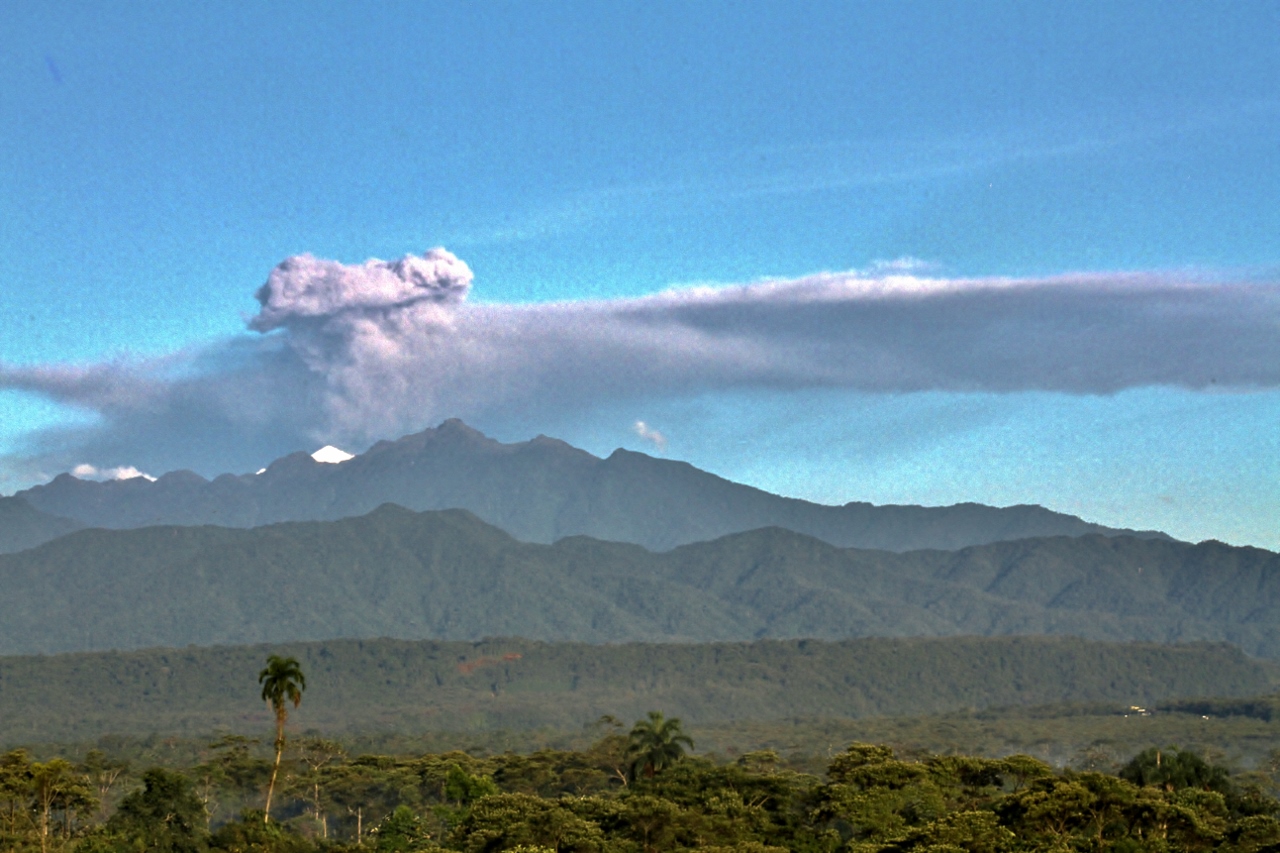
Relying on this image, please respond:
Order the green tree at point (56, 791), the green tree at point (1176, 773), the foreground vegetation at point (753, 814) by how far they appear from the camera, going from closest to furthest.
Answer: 1. the foreground vegetation at point (753, 814)
2. the green tree at point (56, 791)
3. the green tree at point (1176, 773)

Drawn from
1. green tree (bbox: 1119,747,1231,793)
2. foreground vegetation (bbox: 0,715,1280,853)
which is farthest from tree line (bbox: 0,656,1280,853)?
green tree (bbox: 1119,747,1231,793)

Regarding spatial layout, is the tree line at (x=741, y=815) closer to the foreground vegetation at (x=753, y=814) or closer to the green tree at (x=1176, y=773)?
the foreground vegetation at (x=753, y=814)

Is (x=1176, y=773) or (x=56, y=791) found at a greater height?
(x=1176, y=773)

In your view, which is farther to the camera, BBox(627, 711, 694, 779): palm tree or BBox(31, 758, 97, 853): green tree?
BBox(627, 711, 694, 779): palm tree

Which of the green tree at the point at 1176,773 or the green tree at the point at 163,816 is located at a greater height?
the green tree at the point at 1176,773

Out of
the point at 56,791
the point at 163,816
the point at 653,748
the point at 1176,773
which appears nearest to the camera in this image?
the point at 163,816

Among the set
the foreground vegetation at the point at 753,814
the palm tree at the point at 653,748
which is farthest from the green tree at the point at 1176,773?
the palm tree at the point at 653,748

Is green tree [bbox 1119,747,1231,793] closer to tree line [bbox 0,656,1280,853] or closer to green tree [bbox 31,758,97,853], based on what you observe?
tree line [bbox 0,656,1280,853]

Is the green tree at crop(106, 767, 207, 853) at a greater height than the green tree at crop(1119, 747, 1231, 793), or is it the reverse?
the green tree at crop(1119, 747, 1231, 793)

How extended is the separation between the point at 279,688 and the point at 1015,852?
195 ft

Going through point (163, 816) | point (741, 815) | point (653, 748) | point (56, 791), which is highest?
point (653, 748)

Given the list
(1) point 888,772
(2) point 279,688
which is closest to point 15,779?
(2) point 279,688

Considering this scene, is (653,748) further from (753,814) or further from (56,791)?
(56,791)

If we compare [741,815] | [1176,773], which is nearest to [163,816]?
[741,815]
